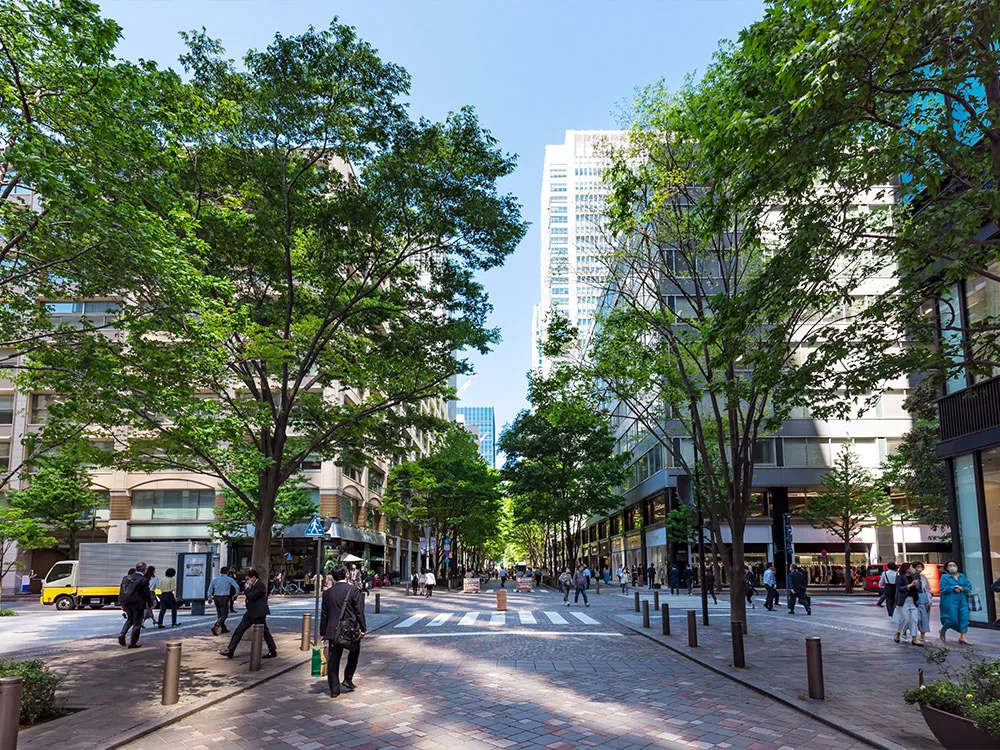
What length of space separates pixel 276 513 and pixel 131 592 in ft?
79.2

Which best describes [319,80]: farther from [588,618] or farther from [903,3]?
[588,618]

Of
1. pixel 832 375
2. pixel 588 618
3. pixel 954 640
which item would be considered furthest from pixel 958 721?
pixel 588 618

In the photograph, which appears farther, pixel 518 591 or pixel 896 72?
pixel 518 591

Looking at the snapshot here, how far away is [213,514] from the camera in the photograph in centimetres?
4481

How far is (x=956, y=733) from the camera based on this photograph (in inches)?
264

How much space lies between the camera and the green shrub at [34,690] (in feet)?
26.8

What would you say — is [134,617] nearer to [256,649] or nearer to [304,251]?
[256,649]

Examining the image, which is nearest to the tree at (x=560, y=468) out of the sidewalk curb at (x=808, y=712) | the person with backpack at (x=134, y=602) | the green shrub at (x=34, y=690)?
the person with backpack at (x=134, y=602)

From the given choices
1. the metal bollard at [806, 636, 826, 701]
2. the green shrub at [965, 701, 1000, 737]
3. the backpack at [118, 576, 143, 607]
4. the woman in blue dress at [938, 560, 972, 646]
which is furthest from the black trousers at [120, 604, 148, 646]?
the woman in blue dress at [938, 560, 972, 646]

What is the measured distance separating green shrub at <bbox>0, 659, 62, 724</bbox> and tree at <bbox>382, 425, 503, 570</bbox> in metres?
38.1

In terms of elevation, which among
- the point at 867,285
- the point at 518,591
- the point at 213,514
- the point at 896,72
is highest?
the point at 867,285

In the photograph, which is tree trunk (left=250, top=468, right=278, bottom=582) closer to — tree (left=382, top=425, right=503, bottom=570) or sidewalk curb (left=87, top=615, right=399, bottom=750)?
sidewalk curb (left=87, top=615, right=399, bottom=750)

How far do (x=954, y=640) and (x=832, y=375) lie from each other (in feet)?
32.4

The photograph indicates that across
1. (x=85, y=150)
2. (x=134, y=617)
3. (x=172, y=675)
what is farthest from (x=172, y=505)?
(x=85, y=150)
